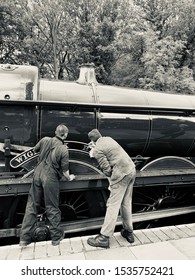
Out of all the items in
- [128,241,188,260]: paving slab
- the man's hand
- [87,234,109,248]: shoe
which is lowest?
[128,241,188,260]: paving slab

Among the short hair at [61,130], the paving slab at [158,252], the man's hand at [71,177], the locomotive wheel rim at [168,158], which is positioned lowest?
the paving slab at [158,252]

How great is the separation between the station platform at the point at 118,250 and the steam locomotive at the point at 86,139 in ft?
1.26

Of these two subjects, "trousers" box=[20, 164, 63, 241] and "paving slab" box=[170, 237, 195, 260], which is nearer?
"paving slab" box=[170, 237, 195, 260]

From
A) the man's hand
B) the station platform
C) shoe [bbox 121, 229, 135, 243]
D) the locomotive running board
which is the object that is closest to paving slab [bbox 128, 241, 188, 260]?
the station platform

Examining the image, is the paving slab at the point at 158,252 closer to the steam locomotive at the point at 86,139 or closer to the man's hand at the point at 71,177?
the steam locomotive at the point at 86,139

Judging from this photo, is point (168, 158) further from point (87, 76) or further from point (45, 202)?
point (45, 202)

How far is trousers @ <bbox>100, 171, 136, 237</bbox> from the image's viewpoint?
11.0 ft

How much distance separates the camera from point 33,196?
3424 millimetres

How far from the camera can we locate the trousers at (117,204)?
336cm

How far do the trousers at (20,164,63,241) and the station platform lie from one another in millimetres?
182

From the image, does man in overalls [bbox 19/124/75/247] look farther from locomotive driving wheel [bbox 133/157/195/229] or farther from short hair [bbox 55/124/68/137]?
locomotive driving wheel [bbox 133/157/195/229]

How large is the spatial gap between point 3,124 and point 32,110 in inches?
17.6

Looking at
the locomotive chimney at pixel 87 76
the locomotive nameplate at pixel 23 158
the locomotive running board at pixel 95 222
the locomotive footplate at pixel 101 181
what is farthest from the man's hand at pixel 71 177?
the locomotive chimney at pixel 87 76
